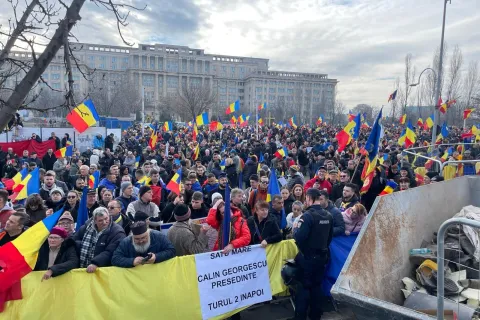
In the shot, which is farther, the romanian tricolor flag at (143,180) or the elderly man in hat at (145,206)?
the romanian tricolor flag at (143,180)

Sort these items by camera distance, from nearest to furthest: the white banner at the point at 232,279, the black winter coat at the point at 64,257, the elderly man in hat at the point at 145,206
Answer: the black winter coat at the point at 64,257
the white banner at the point at 232,279
the elderly man in hat at the point at 145,206

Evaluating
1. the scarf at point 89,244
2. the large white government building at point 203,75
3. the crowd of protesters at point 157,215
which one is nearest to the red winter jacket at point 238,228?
the crowd of protesters at point 157,215

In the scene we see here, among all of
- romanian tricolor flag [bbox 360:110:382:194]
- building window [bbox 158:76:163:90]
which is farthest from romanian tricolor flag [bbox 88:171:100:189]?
building window [bbox 158:76:163:90]

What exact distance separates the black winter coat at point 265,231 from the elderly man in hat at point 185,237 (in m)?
0.72

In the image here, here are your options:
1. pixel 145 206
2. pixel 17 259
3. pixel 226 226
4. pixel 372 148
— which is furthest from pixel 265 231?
pixel 372 148

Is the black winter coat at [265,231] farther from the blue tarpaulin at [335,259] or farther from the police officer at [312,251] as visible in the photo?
the blue tarpaulin at [335,259]

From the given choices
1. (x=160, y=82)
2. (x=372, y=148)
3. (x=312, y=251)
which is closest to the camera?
(x=312, y=251)

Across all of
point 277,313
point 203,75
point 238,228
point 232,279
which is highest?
point 203,75

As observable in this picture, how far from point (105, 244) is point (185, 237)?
106 centimetres

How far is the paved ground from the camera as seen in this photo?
498 centimetres

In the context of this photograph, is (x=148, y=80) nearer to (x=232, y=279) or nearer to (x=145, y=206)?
(x=145, y=206)

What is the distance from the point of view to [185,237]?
491cm

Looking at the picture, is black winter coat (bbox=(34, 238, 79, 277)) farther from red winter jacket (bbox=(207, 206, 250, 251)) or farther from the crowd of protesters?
red winter jacket (bbox=(207, 206, 250, 251))

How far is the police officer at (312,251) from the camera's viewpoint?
454 centimetres
